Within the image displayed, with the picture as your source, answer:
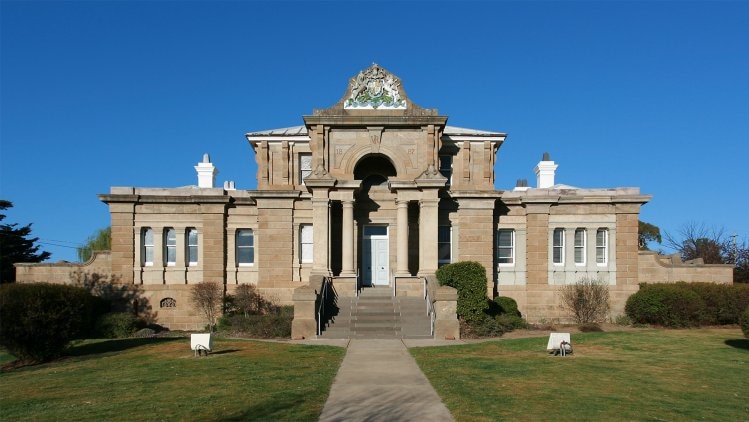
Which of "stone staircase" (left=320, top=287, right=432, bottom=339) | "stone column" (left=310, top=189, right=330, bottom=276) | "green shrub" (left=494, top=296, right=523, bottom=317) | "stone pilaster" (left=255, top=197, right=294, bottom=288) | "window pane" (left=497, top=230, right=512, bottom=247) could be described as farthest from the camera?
"window pane" (left=497, top=230, right=512, bottom=247)

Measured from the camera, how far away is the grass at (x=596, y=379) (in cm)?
952

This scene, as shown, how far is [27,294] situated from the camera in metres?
15.9

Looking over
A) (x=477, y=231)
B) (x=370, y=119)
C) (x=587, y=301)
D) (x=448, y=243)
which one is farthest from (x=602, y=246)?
(x=370, y=119)

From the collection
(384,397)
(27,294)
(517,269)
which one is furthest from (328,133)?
(384,397)

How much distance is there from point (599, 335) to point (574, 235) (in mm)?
8846

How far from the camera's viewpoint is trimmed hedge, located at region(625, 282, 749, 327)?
958 inches

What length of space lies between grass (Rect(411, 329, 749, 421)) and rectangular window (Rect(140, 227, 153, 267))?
54.2 feet

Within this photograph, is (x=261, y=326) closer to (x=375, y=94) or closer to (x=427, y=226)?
(x=427, y=226)

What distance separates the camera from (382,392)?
1086 centimetres

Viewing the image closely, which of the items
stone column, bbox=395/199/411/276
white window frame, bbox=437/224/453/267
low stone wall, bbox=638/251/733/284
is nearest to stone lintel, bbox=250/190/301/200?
stone column, bbox=395/199/411/276

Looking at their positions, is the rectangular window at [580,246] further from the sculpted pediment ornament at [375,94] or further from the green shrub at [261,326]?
the green shrub at [261,326]

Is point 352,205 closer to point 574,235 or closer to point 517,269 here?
point 517,269

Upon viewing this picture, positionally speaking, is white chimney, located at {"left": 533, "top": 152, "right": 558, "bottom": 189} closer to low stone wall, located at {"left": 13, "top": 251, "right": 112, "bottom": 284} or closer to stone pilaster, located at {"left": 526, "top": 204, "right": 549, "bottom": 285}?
stone pilaster, located at {"left": 526, "top": 204, "right": 549, "bottom": 285}

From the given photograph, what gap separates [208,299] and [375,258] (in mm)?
7852
